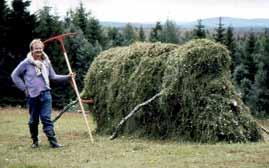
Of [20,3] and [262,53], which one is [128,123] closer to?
[20,3]

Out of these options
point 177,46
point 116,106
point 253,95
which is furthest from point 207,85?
point 253,95

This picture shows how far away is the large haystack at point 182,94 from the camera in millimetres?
13680

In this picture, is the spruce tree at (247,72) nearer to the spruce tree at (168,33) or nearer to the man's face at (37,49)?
the spruce tree at (168,33)

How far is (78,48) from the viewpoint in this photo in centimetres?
6506

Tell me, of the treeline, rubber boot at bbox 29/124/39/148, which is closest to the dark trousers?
rubber boot at bbox 29/124/39/148

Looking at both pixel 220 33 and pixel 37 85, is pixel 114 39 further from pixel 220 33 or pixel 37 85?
pixel 37 85

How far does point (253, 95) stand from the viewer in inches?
2739

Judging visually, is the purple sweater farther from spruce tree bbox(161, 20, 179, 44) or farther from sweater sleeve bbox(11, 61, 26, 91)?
spruce tree bbox(161, 20, 179, 44)

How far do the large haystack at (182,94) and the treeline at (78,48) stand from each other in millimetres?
31525

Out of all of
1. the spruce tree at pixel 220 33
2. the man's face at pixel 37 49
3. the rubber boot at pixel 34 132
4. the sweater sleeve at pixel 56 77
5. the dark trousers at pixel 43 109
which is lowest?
the spruce tree at pixel 220 33

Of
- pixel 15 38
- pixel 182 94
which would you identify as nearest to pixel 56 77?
pixel 182 94

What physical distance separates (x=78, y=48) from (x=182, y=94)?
170 ft

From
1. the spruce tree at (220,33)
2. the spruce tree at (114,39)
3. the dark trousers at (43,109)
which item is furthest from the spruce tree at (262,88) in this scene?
the dark trousers at (43,109)

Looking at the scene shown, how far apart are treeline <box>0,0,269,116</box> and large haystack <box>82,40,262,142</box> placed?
31.5 metres
